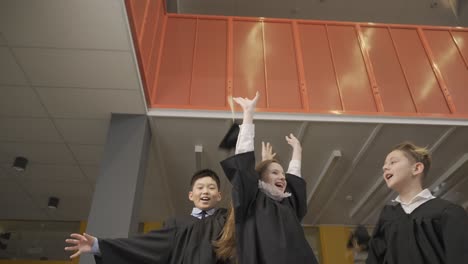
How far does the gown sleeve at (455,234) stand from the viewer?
5.92ft

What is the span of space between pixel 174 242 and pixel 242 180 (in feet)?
2.05

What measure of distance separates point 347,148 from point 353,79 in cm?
78

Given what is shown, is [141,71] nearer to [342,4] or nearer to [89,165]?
[89,165]

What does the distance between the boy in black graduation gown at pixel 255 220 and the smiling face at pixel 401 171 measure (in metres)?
0.56

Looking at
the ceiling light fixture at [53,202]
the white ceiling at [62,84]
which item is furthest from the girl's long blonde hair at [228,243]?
the ceiling light fixture at [53,202]

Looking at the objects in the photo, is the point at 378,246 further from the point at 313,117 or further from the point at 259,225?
the point at 313,117

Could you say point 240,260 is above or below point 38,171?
below

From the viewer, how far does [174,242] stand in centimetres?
226

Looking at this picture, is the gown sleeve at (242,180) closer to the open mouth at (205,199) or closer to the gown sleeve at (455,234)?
the open mouth at (205,199)

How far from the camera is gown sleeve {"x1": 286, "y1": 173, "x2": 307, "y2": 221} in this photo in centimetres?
227

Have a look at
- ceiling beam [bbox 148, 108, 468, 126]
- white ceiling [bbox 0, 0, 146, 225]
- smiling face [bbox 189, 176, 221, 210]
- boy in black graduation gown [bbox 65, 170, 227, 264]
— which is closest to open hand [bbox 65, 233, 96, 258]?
boy in black graduation gown [bbox 65, 170, 227, 264]

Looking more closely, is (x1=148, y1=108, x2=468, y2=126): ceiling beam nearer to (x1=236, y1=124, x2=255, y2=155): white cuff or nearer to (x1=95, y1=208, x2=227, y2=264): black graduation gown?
(x1=95, y1=208, x2=227, y2=264): black graduation gown

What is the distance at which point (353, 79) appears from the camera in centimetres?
445

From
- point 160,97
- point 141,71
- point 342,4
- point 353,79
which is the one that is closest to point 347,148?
point 353,79
